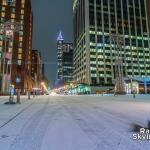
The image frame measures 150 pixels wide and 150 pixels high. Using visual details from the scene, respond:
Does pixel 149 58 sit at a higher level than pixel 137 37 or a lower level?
lower

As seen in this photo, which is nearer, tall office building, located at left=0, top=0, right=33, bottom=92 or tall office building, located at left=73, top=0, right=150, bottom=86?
tall office building, located at left=0, top=0, right=33, bottom=92

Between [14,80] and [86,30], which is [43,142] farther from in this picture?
[86,30]

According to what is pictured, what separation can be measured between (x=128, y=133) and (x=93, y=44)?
13968 cm

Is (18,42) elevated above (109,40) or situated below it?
below

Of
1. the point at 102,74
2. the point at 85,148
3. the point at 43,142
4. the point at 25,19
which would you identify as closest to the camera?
the point at 85,148

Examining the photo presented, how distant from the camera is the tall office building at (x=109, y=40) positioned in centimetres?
13812

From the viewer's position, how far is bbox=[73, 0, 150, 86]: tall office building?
138125mm

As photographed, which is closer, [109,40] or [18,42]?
[18,42]

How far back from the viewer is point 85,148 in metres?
5.16

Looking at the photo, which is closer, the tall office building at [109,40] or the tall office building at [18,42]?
the tall office building at [18,42]

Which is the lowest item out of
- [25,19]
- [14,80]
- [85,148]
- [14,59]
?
A: [85,148]

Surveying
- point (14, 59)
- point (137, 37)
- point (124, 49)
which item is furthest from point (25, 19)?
point (137, 37)

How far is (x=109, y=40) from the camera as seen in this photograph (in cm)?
14700

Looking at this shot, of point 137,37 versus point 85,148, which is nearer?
point 85,148
